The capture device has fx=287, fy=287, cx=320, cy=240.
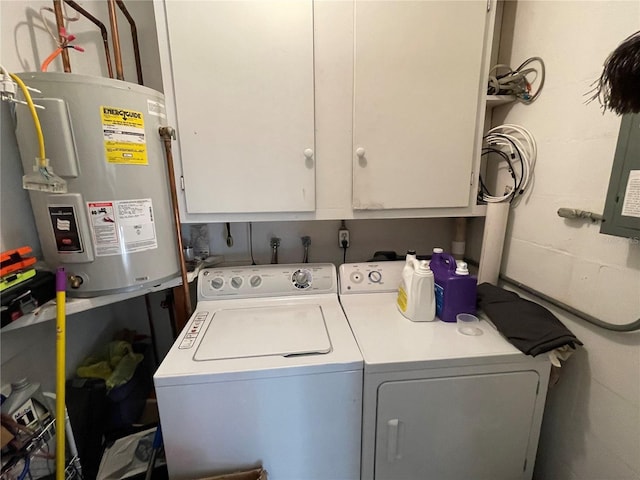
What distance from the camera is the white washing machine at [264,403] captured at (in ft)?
3.12

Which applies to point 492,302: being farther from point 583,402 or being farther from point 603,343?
point 583,402

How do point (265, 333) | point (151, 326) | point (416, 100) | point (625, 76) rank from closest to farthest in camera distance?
1. point (625, 76)
2. point (265, 333)
3. point (416, 100)
4. point (151, 326)

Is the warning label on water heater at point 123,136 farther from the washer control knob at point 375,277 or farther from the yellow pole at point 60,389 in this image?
the washer control knob at point 375,277

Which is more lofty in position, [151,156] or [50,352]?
[151,156]

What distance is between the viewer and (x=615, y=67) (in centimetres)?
76

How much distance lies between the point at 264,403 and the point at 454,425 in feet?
2.35

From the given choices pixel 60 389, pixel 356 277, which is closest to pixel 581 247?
pixel 356 277

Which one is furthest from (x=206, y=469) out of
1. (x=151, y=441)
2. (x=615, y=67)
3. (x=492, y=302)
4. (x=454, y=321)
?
(x=615, y=67)

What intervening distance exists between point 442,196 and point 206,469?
147cm

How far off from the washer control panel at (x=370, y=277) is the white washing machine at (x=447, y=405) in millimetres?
329

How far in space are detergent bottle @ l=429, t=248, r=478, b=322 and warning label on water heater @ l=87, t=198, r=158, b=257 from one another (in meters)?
1.22

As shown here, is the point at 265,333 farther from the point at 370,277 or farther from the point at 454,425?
the point at 454,425

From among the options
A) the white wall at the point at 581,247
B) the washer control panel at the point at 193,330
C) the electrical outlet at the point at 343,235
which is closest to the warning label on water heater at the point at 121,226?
the washer control panel at the point at 193,330

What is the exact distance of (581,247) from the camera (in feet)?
3.60
